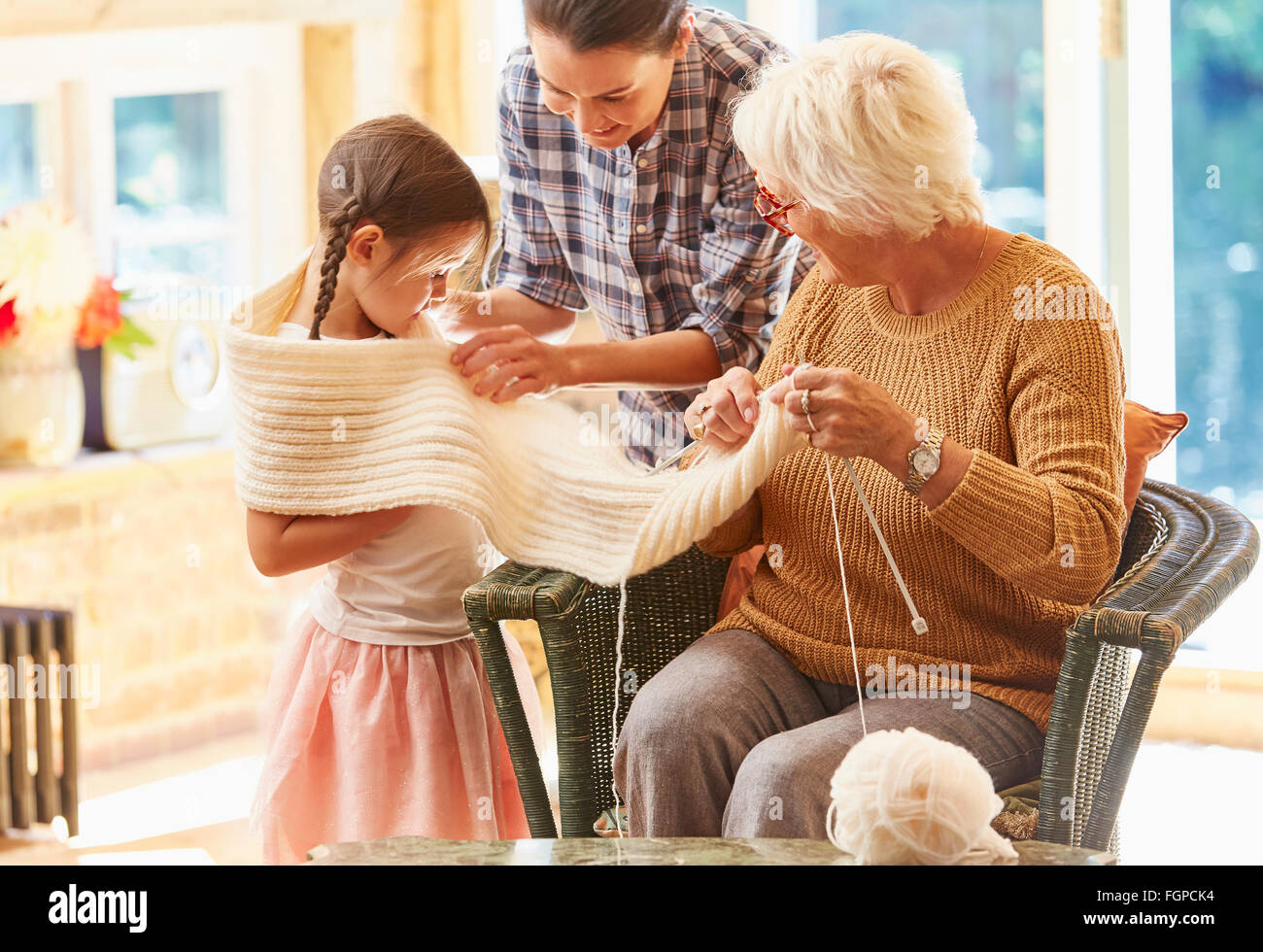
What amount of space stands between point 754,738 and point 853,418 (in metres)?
0.42

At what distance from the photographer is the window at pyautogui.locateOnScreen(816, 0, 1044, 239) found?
3.53m

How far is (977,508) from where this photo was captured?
1.54 metres

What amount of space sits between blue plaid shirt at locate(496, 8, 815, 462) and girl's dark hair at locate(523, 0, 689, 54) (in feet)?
0.52

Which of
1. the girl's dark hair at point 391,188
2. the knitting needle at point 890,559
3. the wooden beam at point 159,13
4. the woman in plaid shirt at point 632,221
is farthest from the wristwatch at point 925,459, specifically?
the wooden beam at point 159,13

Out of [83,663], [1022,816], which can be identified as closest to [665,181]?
[1022,816]

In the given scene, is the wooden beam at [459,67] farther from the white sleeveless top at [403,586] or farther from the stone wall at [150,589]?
the white sleeveless top at [403,586]

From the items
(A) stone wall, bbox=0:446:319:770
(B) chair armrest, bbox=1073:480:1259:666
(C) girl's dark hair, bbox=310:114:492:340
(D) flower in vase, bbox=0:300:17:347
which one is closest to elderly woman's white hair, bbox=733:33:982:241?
(C) girl's dark hair, bbox=310:114:492:340

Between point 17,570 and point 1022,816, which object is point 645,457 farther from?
point 17,570

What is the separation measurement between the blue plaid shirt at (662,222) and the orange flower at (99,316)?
146cm

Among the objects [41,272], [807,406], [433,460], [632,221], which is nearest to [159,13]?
[41,272]

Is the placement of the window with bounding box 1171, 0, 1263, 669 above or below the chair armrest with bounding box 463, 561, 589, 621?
above

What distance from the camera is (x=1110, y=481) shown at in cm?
160

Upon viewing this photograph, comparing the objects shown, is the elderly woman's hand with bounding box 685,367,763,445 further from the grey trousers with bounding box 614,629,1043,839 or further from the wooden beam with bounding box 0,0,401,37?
the wooden beam with bounding box 0,0,401,37

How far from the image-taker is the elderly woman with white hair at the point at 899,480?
156 cm
